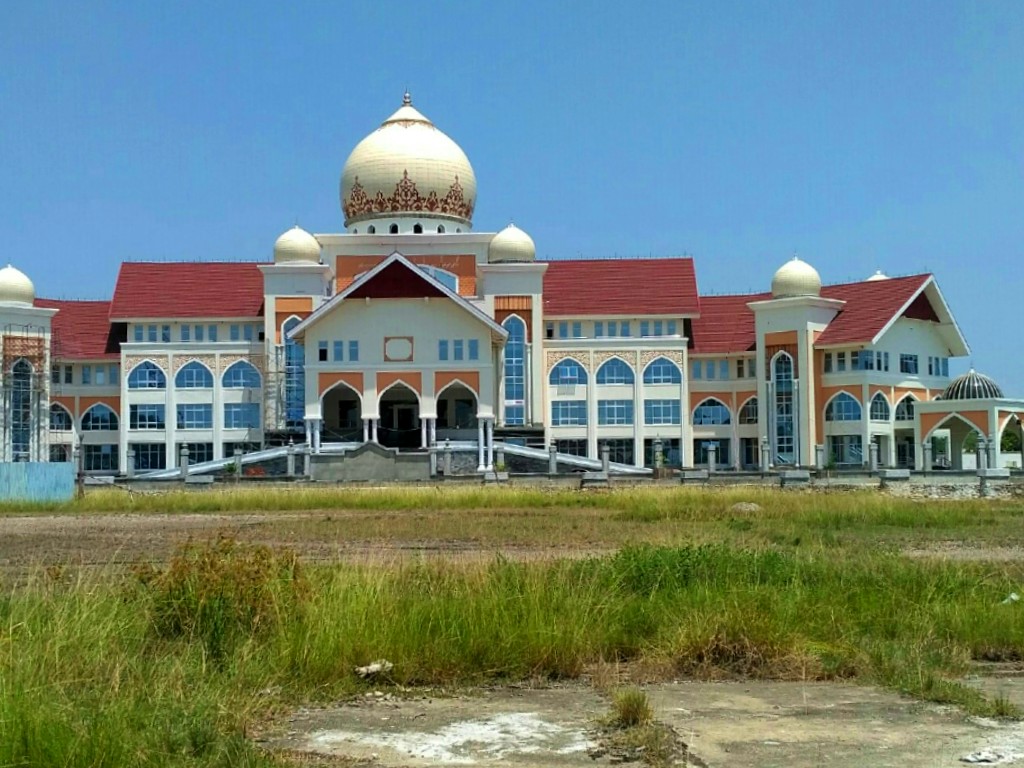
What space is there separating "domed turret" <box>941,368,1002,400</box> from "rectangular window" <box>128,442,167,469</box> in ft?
114

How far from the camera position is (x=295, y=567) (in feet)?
36.4

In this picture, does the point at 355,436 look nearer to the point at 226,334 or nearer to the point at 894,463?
the point at 226,334

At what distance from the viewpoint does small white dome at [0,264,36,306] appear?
59.6m

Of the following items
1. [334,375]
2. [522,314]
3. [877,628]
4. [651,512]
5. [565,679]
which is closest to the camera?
[565,679]

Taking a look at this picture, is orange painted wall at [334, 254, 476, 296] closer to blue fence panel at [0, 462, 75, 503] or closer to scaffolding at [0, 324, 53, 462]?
scaffolding at [0, 324, 53, 462]

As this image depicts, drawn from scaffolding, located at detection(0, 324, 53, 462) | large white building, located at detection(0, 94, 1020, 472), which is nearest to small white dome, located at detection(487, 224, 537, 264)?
large white building, located at detection(0, 94, 1020, 472)

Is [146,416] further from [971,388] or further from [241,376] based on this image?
[971,388]

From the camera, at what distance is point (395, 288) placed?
53438 mm

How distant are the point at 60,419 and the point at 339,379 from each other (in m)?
16.5

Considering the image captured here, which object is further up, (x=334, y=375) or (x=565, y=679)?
(x=334, y=375)

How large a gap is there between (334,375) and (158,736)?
4689cm

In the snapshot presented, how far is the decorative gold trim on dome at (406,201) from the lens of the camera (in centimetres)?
5959

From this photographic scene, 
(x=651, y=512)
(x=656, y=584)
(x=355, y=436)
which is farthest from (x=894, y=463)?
(x=656, y=584)

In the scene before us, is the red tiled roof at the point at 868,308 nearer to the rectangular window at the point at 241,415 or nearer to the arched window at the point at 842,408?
the arched window at the point at 842,408
